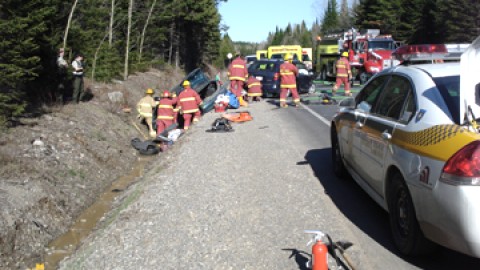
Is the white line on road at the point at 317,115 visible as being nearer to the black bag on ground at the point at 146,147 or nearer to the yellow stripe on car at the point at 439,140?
the black bag on ground at the point at 146,147

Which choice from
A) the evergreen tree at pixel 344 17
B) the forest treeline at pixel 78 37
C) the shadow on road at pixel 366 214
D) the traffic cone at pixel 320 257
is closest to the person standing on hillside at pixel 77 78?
the forest treeline at pixel 78 37

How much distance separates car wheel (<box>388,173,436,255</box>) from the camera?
4.43 m

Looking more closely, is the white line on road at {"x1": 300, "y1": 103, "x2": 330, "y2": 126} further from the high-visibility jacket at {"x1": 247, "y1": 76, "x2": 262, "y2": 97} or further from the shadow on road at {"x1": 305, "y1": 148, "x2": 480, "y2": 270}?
the shadow on road at {"x1": 305, "y1": 148, "x2": 480, "y2": 270}

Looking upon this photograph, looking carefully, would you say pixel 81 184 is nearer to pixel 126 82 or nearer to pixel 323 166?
pixel 323 166

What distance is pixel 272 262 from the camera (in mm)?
4832

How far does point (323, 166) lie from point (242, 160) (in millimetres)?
1514

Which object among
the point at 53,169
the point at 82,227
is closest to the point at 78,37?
the point at 53,169

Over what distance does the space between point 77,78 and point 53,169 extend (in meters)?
6.50

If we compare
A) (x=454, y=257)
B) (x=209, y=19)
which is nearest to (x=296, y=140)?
(x=454, y=257)

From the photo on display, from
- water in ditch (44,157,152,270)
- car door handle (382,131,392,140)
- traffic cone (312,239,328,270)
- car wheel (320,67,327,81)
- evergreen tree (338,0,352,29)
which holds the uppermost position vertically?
evergreen tree (338,0,352,29)

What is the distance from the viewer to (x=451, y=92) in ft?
14.8

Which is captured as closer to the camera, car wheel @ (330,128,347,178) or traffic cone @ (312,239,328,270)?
traffic cone @ (312,239,328,270)

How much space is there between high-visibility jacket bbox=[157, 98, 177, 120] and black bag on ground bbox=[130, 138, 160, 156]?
57.1 inches

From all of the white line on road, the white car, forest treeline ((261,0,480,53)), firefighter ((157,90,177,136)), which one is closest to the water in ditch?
the white car
